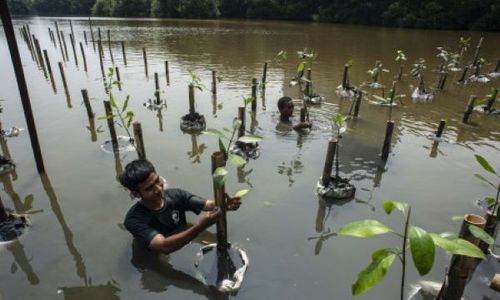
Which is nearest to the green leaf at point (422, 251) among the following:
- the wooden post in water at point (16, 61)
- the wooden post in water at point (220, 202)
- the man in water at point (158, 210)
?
the wooden post in water at point (220, 202)

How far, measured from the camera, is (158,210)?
4359 millimetres

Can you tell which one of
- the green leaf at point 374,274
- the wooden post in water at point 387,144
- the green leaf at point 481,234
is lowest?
the wooden post in water at point 387,144

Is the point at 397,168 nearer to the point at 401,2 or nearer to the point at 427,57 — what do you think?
the point at 427,57

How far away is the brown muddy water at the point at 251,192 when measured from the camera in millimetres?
4812

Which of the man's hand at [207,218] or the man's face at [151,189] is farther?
the man's face at [151,189]

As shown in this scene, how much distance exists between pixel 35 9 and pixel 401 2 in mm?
88615

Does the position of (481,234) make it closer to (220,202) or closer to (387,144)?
(220,202)

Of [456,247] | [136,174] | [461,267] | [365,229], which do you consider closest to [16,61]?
[136,174]

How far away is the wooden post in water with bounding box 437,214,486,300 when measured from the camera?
3.30 m

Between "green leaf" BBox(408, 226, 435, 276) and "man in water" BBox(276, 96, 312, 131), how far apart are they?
8299 millimetres

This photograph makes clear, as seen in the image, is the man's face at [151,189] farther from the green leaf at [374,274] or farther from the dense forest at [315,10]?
the dense forest at [315,10]

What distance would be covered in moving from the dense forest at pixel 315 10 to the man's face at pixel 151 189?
44790mm

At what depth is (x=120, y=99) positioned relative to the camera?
1380 centimetres

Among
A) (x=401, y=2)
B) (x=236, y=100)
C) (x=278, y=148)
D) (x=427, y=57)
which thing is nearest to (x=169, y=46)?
(x=236, y=100)
